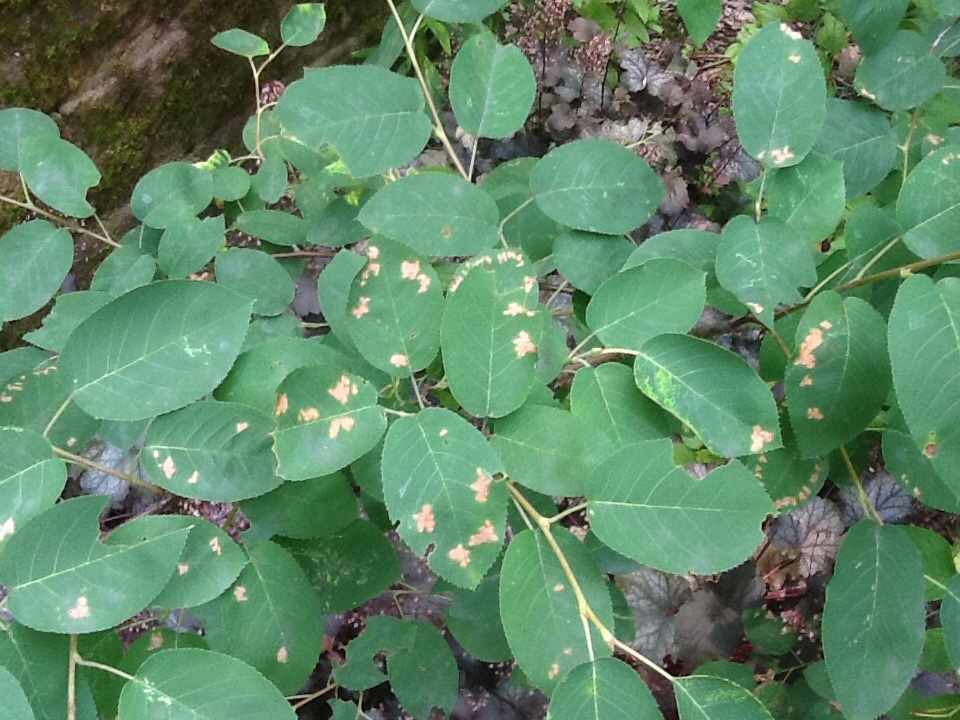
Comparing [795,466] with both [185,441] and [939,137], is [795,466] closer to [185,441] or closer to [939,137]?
[939,137]

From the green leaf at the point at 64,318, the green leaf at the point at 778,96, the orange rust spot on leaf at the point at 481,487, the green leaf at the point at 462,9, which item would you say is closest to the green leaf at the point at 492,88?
the green leaf at the point at 462,9

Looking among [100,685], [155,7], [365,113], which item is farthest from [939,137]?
[155,7]

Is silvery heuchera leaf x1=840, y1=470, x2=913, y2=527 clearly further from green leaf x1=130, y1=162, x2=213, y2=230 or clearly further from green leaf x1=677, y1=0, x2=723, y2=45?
green leaf x1=130, y1=162, x2=213, y2=230

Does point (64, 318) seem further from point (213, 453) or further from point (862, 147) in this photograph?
point (862, 147)

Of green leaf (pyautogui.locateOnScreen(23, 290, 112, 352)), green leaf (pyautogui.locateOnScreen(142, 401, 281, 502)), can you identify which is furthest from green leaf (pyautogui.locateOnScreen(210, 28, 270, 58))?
green leaf (pyautogui.locateOnScreen(142, 401, 281, 502))

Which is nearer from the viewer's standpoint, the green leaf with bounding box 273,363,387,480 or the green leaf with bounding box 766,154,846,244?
the green leaf with bounding box 273,363,387,480

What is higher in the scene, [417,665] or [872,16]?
[872,16]

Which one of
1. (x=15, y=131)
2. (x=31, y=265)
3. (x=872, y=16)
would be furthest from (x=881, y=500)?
(x=15, y=131)
